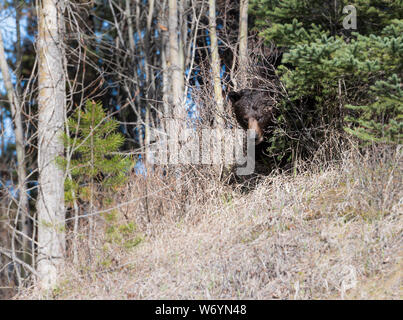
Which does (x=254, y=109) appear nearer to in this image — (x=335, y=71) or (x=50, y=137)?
(x=335, y=71)

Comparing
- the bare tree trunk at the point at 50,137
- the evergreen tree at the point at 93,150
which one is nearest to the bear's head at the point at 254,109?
the evergreen tree at the point at 93,150

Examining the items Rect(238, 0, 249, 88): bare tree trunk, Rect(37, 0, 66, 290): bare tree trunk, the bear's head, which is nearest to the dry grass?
Rect(37, 0, 66, 290): bare tree trunk

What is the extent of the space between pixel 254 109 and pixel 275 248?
2597mm

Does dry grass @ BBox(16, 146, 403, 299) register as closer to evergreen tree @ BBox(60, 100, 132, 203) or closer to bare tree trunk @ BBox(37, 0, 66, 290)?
bare tree trunk @ BBox(37, 0, 66, 290)

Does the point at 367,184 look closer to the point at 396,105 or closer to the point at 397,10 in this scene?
the point at 396,105

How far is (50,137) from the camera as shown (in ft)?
18.1

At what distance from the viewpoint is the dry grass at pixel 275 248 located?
4.12m

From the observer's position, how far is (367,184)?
4.93 m

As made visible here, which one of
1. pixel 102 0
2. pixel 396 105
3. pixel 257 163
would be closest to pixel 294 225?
pixel 396 105

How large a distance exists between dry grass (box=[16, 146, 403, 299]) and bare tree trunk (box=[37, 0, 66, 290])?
35cm

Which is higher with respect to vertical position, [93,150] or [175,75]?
[175,75]

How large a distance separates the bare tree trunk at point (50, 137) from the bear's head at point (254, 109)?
253cm

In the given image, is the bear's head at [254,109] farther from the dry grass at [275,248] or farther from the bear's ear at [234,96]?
the dry grass at [275,248]

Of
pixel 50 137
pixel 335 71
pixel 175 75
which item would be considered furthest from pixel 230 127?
pixel 50 137
